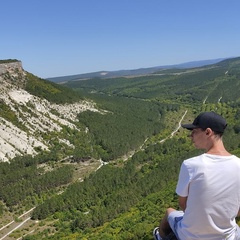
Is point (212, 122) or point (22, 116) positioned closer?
point (212, 122)

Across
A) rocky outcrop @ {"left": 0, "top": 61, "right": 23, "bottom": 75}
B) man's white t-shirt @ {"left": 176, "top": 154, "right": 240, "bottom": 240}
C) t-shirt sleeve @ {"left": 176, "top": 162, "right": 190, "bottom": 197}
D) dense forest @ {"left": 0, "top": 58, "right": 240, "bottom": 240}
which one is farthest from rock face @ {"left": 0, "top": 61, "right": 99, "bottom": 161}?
man's white t-shirt @ {"left": 176, "top": 154, "right": 240, "bottom": 240}

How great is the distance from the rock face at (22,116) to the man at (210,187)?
90969 mm

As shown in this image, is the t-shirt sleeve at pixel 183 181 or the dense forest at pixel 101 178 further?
the dense forest at pixel 101 178

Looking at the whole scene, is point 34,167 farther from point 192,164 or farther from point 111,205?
point 192,164

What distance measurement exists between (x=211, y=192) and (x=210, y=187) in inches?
4.3

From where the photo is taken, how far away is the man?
6859 millimetres

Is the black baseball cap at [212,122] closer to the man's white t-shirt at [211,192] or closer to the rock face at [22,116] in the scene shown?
the man's white t-shirt at [211,192]

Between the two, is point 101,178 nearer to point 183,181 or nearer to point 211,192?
point 183,181

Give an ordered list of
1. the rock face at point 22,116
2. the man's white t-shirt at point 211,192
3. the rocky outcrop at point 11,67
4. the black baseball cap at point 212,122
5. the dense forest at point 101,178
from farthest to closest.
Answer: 1. the rocky outcrop at point 11,67
2. the rock face at point 22,116
3. the dense forest at point 101,178
4. the black baseball cap at point 212,122
5. the man's white t-shirt at point 211,192

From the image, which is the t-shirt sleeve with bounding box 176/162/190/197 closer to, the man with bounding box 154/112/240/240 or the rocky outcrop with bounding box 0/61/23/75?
the man with bounding box 154/112/240/240

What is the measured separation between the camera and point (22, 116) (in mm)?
110812

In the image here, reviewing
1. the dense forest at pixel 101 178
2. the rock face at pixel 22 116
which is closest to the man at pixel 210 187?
the dense forest at pixel 101 178

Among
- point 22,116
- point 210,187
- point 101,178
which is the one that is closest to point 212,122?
point 210,187

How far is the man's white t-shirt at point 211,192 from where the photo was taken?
6852 millimetres
